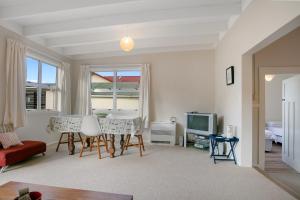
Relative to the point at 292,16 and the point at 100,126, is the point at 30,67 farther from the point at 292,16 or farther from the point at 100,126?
the point at 292,16

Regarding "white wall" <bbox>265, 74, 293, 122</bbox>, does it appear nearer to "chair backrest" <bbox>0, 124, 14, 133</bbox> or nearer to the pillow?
the pillow

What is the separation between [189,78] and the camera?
18.1 feet

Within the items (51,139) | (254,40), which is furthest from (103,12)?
(51,139)

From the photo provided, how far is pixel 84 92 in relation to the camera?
19.4ft

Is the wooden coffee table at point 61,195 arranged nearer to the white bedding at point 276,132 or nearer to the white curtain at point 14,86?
the white curtain at point 14,86

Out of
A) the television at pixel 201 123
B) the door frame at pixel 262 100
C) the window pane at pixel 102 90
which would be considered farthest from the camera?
the window pane at pixel 102 90

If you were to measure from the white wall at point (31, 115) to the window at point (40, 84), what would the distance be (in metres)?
0.28

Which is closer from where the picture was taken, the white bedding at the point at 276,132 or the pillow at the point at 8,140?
the pillow at the point at 8,140

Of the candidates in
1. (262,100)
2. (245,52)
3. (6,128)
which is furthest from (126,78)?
(262,100)

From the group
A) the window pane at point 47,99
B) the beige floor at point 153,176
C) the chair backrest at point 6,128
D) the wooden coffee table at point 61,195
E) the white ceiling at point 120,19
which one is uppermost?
the white ceiling at point 120,19

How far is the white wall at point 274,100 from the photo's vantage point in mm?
6805

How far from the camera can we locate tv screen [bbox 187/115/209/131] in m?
4.52

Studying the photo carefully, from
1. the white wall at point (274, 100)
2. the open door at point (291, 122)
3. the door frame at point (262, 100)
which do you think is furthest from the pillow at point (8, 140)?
the white wall at point (274, 100)

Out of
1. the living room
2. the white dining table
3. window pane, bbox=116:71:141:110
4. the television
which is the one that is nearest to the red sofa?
the living room
